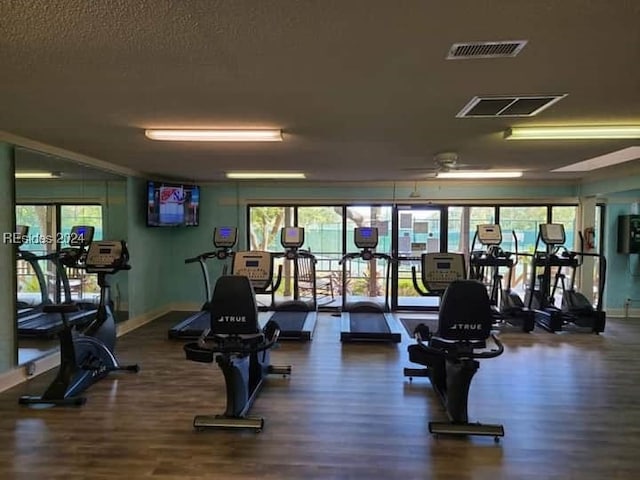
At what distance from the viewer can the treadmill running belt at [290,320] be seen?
6145 mm

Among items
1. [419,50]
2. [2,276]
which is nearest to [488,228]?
[419,50]

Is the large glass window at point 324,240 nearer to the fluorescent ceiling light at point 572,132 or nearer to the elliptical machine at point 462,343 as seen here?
the fluorescent ceiling light at point 572,132

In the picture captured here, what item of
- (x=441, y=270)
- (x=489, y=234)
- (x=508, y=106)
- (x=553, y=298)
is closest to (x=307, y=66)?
(x=508, y=106)

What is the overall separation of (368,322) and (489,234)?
2617 millimetres

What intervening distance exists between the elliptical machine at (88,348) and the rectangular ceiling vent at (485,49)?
12.8 ft

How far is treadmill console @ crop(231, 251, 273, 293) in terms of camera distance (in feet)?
17.1

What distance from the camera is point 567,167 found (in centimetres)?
613

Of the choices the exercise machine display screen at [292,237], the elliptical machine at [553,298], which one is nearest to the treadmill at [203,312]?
the exercise machine display screen at [292,237]

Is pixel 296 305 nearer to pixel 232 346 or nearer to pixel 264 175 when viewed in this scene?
pixel 264 175

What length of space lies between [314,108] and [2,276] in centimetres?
357

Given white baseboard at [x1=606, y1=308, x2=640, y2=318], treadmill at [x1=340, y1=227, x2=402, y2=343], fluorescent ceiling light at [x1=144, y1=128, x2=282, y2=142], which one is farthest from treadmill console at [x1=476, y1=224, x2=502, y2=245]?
fluorescent ceiling light at [x1=144, y1=128, x2=282, y2=142]

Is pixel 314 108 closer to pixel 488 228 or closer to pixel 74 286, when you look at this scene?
pixel 74 286

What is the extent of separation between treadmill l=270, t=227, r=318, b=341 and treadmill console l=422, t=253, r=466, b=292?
2.09 meters

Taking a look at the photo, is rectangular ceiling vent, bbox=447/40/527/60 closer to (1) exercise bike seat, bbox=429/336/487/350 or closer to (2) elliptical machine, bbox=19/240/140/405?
(1) exercise bike seat, bbox=429/336/487/350
